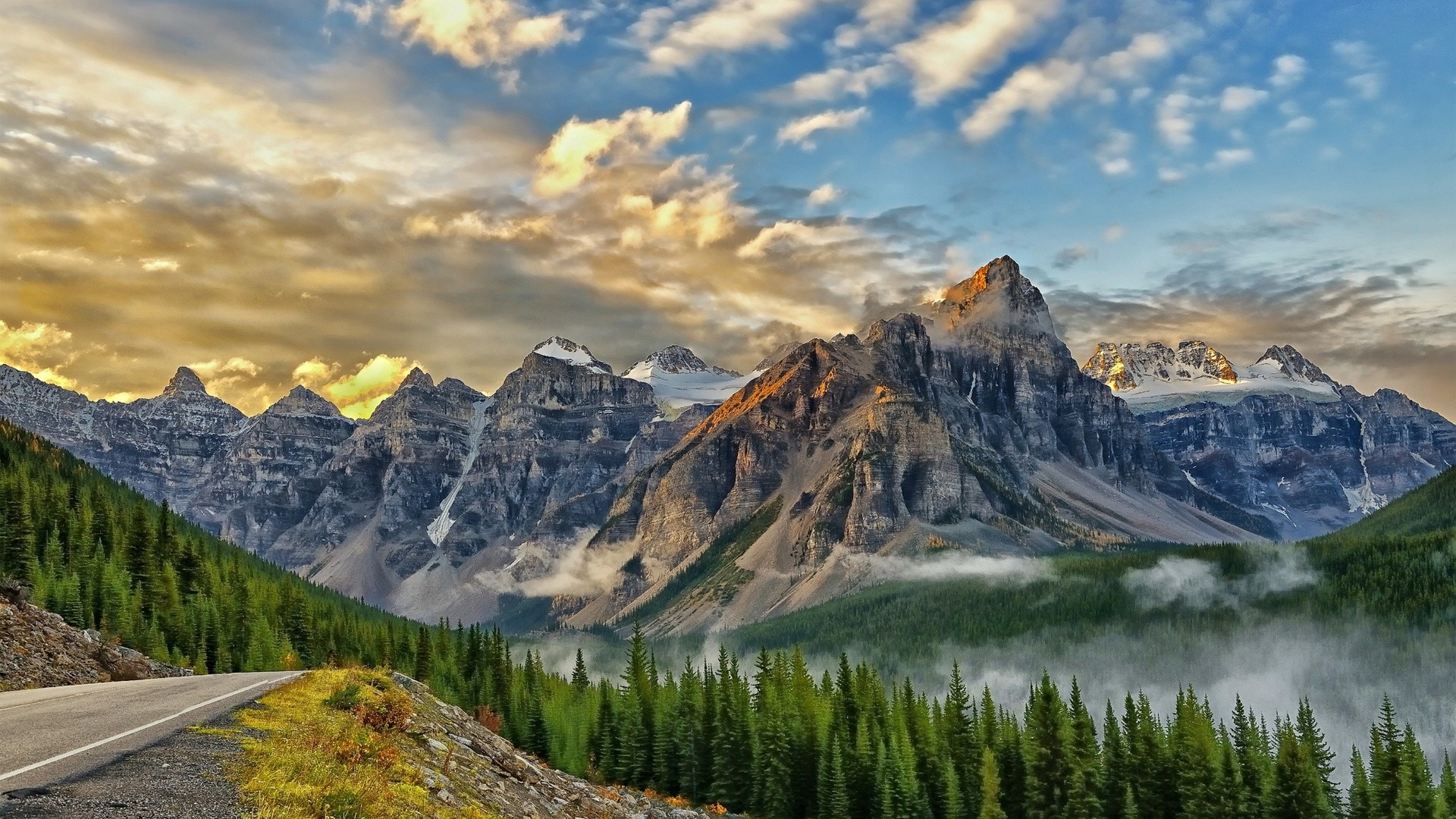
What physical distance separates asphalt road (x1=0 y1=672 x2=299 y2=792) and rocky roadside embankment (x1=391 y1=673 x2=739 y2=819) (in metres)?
5.69

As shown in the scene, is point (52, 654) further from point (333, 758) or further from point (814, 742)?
point (814, 742)

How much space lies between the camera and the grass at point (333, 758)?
20422 millimetres

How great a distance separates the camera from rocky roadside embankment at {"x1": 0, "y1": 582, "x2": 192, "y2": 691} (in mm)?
50312

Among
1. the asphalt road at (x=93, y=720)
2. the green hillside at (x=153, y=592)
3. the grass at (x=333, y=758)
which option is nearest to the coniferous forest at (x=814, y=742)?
the green hillside at (x=153, y=592)

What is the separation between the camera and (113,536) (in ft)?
406

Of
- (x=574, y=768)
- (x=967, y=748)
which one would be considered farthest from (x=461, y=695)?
(x=967, y=748)

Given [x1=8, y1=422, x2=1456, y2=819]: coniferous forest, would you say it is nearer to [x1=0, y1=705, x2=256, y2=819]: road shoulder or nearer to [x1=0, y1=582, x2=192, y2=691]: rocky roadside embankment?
[x1=0, y1=582, x2=192, y2=691]: rocky roadside embankment

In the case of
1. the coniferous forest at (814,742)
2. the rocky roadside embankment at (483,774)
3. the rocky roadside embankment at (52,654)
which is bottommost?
the coniferous forest at (814,742)

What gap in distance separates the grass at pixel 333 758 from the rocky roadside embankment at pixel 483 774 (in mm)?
671

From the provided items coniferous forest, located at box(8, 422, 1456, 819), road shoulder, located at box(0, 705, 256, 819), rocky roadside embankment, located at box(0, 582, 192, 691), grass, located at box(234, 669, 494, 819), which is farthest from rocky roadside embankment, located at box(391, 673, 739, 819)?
coniferous forest, located at box(8, 422, 1456, 819)

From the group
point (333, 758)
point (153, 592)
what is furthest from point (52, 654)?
point (153, 592)

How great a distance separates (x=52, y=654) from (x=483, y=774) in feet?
110

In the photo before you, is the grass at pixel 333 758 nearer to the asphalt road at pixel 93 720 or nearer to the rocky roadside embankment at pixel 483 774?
the rocky roadside embankment at pixel 483 774

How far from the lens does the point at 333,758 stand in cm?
2508
